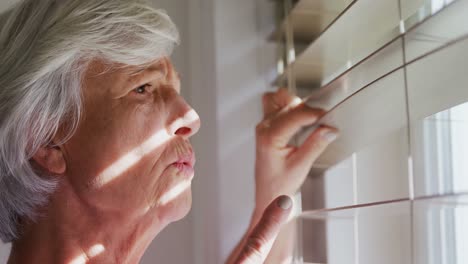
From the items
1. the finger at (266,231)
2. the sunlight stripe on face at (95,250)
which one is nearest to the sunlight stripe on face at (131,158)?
the sunlight stripe on face at (95,250)

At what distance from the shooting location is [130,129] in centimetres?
92

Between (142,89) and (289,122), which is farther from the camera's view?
(289,122)

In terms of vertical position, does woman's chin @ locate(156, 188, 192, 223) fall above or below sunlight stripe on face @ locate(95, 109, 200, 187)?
below

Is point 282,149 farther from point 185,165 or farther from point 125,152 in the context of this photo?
point 125,152

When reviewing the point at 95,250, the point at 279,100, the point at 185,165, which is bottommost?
the point at 95,250

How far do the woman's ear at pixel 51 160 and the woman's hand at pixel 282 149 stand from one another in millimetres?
382

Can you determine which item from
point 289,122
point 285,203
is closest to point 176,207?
point 285,203

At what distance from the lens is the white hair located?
88 cm

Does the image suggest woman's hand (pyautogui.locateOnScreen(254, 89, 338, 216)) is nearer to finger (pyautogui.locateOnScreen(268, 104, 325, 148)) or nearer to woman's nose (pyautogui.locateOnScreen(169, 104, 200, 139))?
finger (pyautogui.locateOnScreen(268, 104, 325, 148))

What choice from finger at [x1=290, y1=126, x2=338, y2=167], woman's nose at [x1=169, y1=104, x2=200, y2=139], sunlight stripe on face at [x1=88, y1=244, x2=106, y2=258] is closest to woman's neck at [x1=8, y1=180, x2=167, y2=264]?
sunlight stripe on face at [x1=88, y1=244, x2=106, y2=258]

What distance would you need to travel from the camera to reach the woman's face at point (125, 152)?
915 millimetres

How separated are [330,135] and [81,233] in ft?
1.51

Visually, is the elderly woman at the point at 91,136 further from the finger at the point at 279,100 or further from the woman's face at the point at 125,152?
the finger at the point at 279,100

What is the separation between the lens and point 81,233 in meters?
0.93
